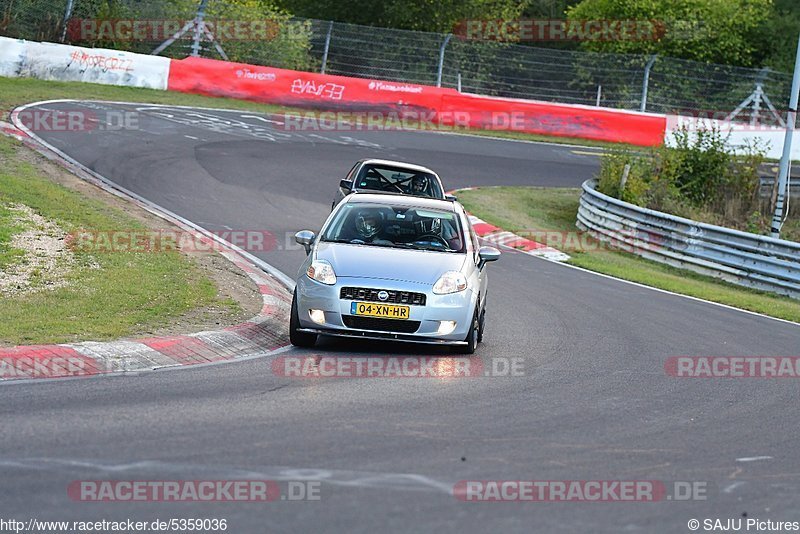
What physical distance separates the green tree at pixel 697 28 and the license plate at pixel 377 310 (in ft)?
142

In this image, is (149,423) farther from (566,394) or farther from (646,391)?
(646,391)

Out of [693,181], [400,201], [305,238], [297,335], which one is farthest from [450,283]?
[693,181]

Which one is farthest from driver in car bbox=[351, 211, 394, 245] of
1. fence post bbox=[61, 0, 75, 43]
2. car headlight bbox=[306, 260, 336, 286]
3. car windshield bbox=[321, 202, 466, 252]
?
fence post bbox=[61, 0, 75, 43]

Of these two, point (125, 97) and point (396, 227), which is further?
point (125, 97)

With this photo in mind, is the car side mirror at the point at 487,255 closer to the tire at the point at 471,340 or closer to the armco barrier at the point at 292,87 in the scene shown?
the tire at the point at 471,340

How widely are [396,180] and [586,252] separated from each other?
17.8 feet

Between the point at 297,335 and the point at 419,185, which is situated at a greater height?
the point at 419,185

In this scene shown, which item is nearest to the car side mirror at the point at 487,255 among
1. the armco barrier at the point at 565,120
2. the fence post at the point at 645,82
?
the armco barrier at the point at 565,120

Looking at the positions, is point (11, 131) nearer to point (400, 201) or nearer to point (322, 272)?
point (400, 201)

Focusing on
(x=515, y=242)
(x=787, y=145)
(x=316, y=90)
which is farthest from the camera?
(x=316, y=90)

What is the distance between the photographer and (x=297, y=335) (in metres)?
10.6

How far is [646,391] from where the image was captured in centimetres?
991

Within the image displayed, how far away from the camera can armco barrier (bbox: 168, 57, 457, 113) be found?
3419cm

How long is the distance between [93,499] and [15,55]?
26527 mm
